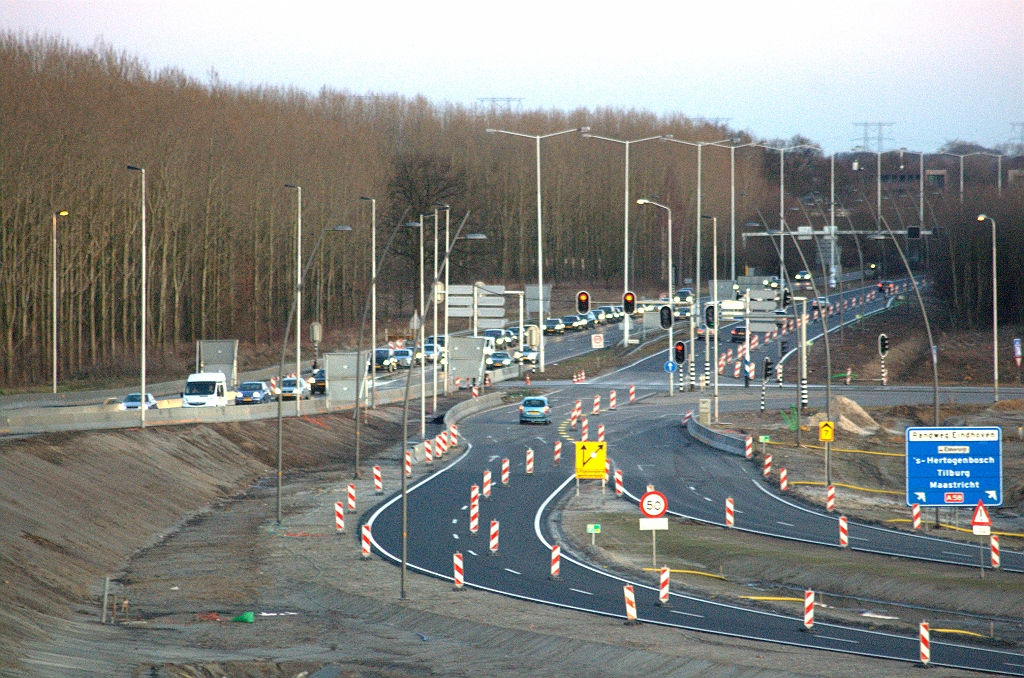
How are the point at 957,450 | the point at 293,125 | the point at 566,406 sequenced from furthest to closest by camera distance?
the point at 293,125 < the point at 566,406 < the point at 957,450

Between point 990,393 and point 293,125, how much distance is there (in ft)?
241

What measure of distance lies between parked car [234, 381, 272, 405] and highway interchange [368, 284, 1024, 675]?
38.8 feet

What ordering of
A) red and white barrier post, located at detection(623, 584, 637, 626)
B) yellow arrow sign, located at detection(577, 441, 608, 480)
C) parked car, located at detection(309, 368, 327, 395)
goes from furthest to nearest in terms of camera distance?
parked car, located at detection(309, 368, 327, 395), yellow arrow sign, located at detection(577, 441, 608, 480), red and white barrier post, located at detection(623, 584, 637, 626)

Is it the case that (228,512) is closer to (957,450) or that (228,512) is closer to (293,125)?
(957,450)

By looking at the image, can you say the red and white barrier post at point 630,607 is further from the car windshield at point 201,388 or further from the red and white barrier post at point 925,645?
the car windshield at point 201,388

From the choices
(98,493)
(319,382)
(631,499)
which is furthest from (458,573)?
(319,382)

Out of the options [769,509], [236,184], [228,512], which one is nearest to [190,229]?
→ [236,184]

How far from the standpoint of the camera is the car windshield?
62.8 metres

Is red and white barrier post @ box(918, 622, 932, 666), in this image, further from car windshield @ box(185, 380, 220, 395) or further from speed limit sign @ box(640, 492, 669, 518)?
car windshield @ box(185, 380, 220, 395)

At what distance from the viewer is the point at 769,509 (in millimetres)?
43156

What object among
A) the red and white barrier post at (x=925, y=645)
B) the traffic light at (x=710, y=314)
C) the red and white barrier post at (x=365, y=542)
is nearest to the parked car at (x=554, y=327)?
the traffic light at (x=710, y=314)

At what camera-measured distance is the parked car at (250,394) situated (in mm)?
69188

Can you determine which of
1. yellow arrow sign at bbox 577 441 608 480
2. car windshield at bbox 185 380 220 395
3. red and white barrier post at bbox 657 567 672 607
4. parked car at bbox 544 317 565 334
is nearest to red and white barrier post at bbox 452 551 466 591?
red and white barrier post at bbox 657 567 672 607

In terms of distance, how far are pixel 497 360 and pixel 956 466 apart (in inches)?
2273
